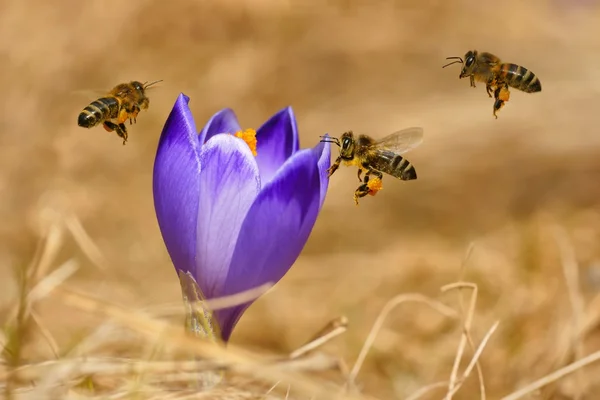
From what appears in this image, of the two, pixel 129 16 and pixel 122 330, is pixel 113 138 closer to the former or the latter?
pixel 129 16

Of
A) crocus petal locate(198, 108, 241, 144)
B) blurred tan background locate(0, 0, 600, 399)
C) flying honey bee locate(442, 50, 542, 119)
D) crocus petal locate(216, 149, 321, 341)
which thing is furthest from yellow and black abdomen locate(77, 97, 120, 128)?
blurred tan background locate(0, 0, 600, 399)

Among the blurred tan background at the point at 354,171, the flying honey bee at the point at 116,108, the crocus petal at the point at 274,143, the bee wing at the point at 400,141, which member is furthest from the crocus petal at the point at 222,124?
the blurred tan background at the point at 354,171

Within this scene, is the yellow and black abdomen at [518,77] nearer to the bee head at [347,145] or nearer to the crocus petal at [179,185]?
the bee head at [347,145]

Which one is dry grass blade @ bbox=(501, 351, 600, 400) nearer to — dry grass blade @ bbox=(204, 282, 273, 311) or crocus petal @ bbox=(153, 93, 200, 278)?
dry grass blade @ bbox=(204, 282, 273, 311)

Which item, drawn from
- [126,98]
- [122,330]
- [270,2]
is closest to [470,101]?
[270,2]

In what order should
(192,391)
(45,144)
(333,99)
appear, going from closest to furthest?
(192,391)
(45,144)
(333,99)

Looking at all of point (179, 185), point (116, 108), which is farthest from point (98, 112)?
point (179, 185)
